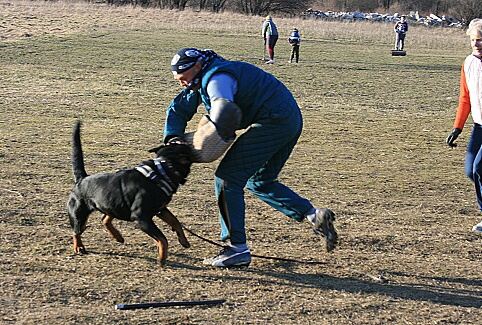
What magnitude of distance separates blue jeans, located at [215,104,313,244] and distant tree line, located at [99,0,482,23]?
4844 centimetres

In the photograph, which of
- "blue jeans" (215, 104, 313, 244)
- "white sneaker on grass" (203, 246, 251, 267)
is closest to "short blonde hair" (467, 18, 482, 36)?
"blue jeans" (215, 104, 313, 244)

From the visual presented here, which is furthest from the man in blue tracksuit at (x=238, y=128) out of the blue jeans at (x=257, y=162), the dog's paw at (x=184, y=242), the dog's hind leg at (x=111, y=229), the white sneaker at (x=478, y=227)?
the white sneaker at (x=478, y=227)

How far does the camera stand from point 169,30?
113 ft

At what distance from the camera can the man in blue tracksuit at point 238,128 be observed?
414 cm

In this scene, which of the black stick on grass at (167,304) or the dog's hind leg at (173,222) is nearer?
the black stick on grass at (167,304)

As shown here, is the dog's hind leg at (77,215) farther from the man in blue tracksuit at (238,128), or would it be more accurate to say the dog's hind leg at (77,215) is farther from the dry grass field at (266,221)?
the man in blue tracksuit at (238,128)

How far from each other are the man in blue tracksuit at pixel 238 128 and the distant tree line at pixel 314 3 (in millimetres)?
48423

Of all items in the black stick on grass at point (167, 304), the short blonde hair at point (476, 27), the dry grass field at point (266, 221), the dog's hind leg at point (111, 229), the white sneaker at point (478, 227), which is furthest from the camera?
the white sneaker at point (478, 227)

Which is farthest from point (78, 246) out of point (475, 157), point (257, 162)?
point (475, 157)

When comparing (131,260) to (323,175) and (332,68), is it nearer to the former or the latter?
(323,175)

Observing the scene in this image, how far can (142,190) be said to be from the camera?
432cm

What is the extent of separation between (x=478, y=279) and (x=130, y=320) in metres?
2.45

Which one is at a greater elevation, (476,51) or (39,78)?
(476,51)

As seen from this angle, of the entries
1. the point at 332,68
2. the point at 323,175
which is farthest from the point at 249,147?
the point at 332,68
